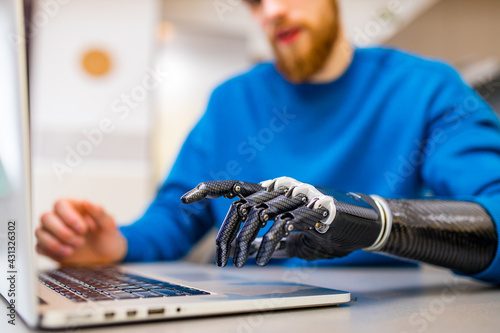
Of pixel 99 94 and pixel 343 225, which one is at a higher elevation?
pixel 99 94

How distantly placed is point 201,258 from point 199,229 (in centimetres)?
24

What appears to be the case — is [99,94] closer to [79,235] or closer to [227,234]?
[79,235]

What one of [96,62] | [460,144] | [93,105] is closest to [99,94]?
[93,105]

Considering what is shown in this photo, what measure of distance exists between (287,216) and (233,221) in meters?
0.06

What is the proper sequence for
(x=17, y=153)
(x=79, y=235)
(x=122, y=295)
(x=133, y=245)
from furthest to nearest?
(x=133, y=245) < (x=79, y=235) < (x=122, y=295) < (x=17, y=153)

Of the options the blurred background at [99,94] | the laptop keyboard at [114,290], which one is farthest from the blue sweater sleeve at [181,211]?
the blurred background at [99,94]

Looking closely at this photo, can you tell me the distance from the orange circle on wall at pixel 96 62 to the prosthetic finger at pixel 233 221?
262 centimetres

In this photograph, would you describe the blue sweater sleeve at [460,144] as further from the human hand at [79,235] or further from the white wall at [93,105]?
the white wall at [93,105]

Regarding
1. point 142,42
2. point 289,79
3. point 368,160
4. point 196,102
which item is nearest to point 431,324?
point 368,160

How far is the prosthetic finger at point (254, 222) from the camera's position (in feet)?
1.42

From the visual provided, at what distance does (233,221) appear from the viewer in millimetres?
458

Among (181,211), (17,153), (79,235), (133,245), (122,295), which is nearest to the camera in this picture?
(17,153)

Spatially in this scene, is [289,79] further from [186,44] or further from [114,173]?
[186,44]

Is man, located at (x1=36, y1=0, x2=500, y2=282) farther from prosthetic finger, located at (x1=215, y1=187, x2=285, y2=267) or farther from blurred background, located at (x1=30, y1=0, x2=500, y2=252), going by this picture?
blurred background, located at (x1=30, y1=0, x2=500, y2=252)
